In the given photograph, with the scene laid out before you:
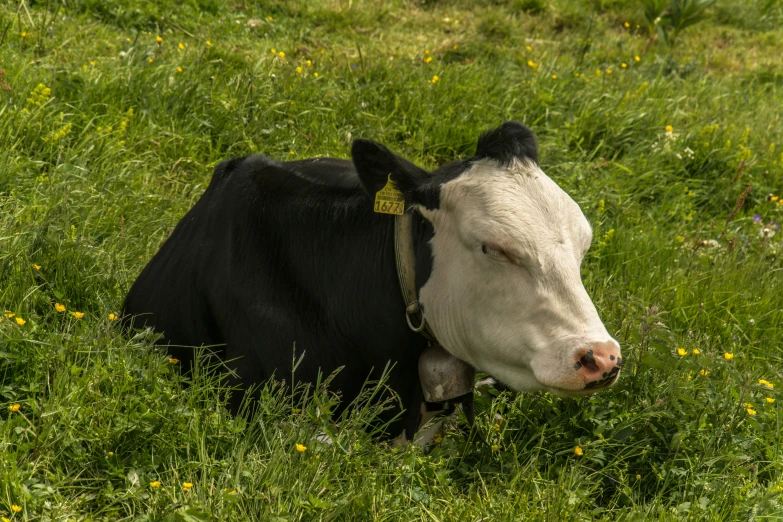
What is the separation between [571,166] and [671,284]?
1.45 metres

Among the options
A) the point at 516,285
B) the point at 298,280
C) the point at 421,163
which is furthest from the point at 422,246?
the point at 421,163

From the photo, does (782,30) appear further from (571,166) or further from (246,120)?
(246,120)

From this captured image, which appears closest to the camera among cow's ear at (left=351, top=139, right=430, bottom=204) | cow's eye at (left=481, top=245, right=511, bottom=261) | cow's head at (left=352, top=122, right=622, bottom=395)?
cow's head at (left=352, top=122, right=622, bottom=395)

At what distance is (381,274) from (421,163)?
9.78ft

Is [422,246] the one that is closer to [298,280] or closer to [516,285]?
[516,285]

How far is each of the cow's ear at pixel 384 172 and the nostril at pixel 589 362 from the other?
875 millimetres

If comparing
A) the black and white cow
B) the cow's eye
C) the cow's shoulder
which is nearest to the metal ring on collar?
the black and white cow

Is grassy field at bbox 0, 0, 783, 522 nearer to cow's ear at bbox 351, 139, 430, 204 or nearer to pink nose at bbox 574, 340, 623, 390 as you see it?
pink nose at bbox 574, 340, 623, 390

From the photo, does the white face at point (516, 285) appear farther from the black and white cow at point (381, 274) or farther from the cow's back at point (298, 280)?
the cow's back at point (298, 280)

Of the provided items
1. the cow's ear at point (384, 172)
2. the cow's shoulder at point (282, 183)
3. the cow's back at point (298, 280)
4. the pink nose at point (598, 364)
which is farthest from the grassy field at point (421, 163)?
the cow's ear at point (384, 172)

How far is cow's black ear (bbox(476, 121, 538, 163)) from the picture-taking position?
3.53 meters

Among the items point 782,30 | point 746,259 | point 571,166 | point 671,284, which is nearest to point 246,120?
point 571,166

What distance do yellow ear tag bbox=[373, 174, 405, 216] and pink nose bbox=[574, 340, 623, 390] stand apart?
89 centimetres

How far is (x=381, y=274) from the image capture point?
12.0 feet
